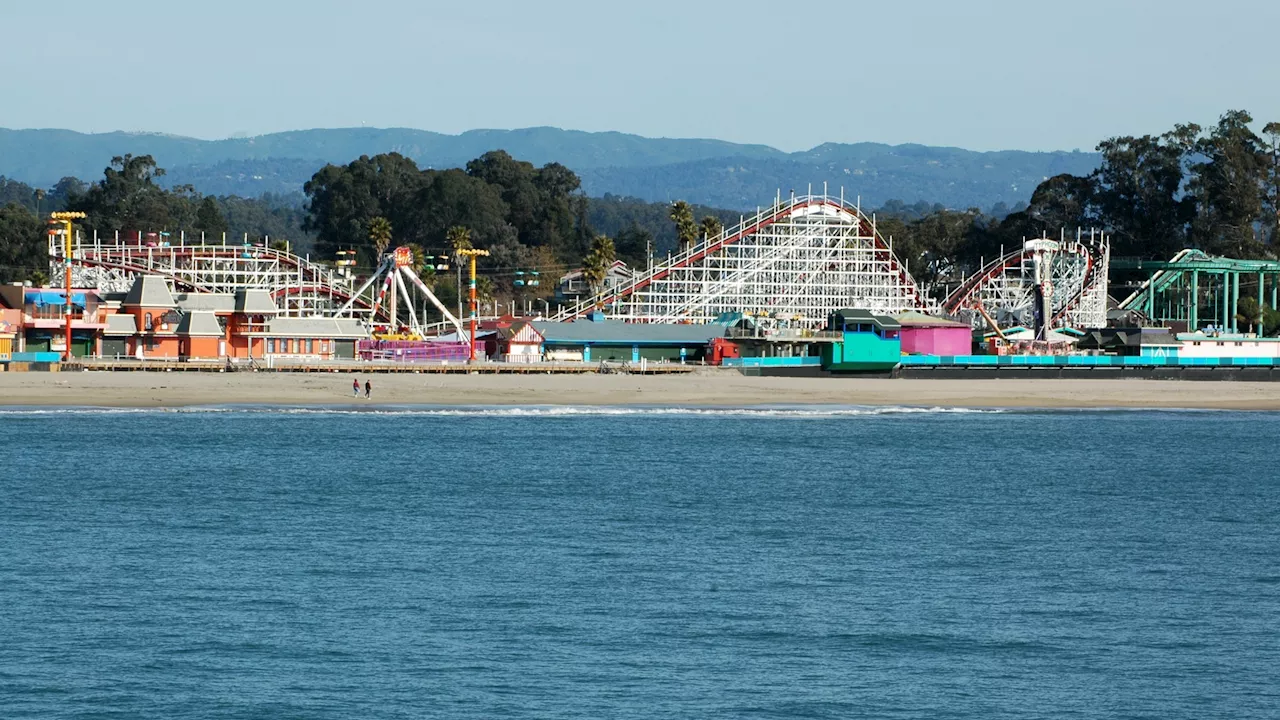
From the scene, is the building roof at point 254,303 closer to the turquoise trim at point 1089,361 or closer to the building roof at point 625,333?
the building roof at point 625,333

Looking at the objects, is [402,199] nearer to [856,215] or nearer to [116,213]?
[116,213]

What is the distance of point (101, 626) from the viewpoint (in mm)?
25141

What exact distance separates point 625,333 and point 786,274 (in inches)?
724

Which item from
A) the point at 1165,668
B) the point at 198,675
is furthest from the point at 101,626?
the point at 1165,668

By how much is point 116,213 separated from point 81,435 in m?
92.0

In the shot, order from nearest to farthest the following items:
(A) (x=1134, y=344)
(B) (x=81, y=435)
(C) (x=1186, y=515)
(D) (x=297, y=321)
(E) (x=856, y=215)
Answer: (C) (x=1186, y=515) → (B) (x=81, y=435) → (D) (x=297, y=321) → (A) (x=1134, y=344) → (E) (x=856, y=215)

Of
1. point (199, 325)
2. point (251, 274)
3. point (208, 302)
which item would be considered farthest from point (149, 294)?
point (251, 274)

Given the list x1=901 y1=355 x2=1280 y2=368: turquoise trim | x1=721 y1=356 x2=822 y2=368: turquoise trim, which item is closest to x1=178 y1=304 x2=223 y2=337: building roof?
x1=721 y1=356 x2=822 y2=368: turquoise trim

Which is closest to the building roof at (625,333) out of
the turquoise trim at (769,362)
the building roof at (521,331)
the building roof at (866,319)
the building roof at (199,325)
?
the building roof at (521,331)

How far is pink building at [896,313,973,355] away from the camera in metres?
92.2

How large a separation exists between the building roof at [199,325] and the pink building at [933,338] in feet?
116

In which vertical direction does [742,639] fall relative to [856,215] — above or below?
below

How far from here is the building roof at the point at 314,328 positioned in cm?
8400

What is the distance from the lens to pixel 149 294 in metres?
82.8
